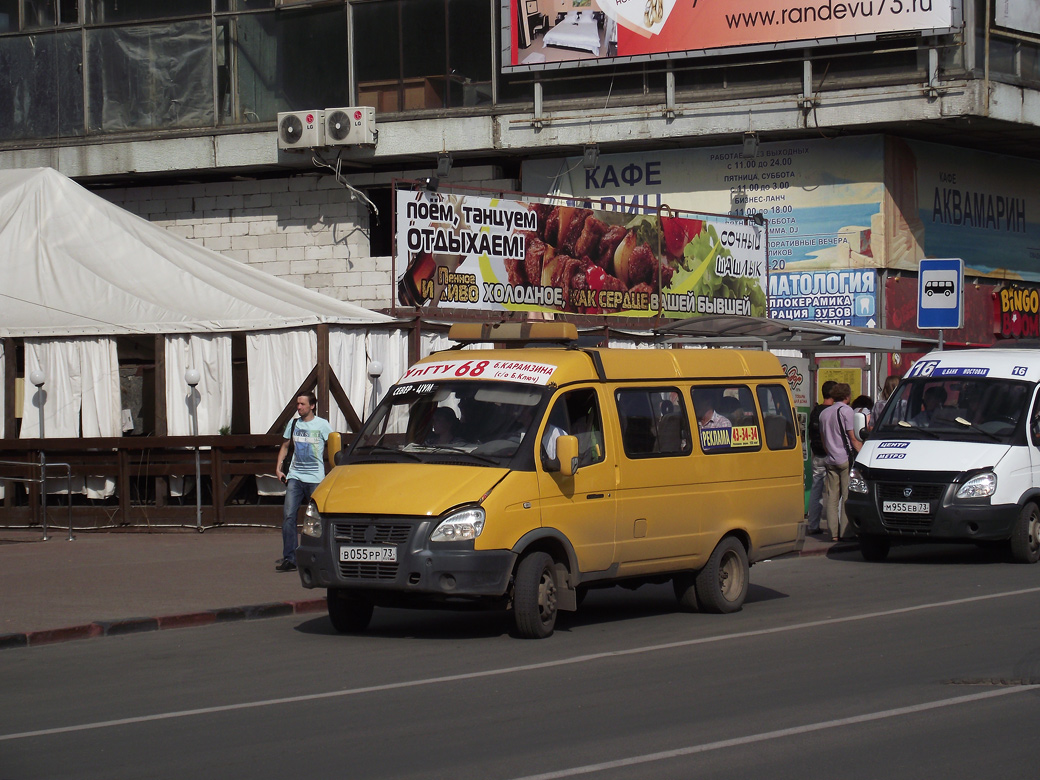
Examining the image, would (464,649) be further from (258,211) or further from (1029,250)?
(1029,250)

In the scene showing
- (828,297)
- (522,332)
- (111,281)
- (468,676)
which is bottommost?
(468,676)

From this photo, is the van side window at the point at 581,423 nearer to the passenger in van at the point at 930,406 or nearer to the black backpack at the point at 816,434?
the passenger in van at the point at 930,406

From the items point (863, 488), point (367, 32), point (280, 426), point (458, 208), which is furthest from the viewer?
point (367, 32)

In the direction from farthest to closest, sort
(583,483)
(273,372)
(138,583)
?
1. (273,372)
2. (138,583)
3. (583,483)

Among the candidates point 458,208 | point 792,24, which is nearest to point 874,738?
point 458,208

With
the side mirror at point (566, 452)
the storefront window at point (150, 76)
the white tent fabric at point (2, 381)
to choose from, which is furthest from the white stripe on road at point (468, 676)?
the storefront window at point (150, 76)

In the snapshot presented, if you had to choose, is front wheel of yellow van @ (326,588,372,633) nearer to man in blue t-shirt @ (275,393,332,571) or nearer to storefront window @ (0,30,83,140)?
man in blue t-shirt @ (275,393,332,571)

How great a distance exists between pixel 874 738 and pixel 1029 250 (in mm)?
23371

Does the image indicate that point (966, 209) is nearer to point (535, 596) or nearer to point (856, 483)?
point (856, 483)

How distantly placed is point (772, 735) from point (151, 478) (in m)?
13.3

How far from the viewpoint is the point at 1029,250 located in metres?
27.7

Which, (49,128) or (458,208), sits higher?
(49,128)

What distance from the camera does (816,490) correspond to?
688 inches

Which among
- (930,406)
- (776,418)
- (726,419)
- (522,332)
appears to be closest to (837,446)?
(930,406)
